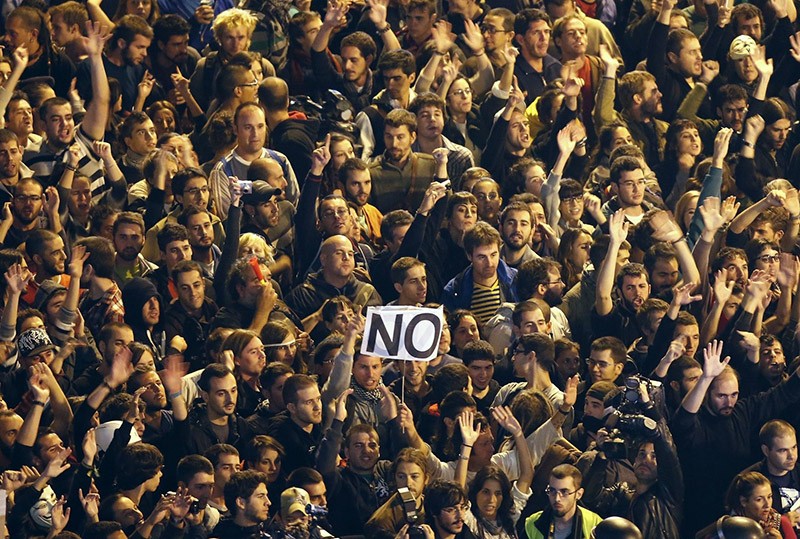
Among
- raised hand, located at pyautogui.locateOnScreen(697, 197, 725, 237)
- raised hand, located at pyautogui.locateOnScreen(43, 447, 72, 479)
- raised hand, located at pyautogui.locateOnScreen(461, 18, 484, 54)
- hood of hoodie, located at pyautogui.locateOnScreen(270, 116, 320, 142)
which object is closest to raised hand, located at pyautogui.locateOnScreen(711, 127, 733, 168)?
raised hand, located at pyautogui.locateOnScreen(697, 197, 725, 237)

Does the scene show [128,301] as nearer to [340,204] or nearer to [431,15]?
[340,204]

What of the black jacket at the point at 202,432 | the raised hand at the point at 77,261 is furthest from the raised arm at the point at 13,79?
the black jacket at the point at 202,432

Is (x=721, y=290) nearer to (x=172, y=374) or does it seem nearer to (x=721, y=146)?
(x=721, y=146)

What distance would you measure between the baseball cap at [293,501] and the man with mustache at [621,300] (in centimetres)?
309

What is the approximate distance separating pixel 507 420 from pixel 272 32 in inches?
179

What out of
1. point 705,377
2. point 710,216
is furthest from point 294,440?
point 710,216

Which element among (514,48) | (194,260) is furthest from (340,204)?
(514,48)

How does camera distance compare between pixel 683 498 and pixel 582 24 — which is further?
pixel 582 24

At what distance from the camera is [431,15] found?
22.7 m

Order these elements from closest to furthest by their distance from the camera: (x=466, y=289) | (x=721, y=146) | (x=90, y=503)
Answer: (x=90, y=503), (x=466, y=289), (x=721, y=146)

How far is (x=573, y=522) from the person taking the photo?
18.3 metres

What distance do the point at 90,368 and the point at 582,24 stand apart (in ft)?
17.7

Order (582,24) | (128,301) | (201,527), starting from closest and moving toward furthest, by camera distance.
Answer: (201,527), (128,301), (582,24)

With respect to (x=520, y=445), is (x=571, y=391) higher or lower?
higher
